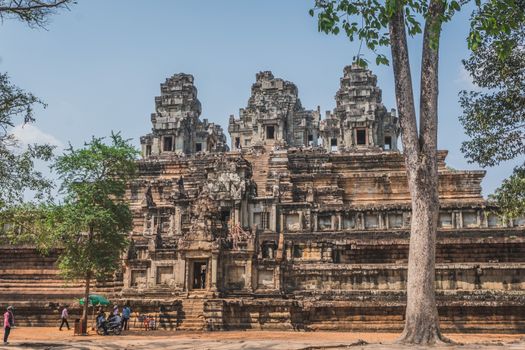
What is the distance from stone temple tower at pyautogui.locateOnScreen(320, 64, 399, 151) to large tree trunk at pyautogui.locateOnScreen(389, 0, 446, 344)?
40210 millimetres

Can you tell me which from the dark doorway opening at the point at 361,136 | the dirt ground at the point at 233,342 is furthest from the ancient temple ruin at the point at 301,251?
the dark doorway opening at the point at 361,136

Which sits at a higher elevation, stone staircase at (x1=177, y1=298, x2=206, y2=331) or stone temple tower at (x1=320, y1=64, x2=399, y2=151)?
stone temple tower at (x1=320, y1=64, x2=399, y2=151)

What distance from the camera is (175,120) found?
64.4 m

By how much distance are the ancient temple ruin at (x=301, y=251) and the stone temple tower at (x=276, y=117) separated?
11555mm

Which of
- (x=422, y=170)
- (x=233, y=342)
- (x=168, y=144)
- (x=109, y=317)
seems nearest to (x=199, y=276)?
(x=109, y=317)

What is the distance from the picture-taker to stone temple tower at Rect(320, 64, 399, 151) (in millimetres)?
57094

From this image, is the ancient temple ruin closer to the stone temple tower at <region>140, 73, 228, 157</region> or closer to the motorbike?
the motorbike

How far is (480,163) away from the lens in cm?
1831

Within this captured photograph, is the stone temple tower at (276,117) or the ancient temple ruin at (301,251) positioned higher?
the stone temple tower at (276,117)

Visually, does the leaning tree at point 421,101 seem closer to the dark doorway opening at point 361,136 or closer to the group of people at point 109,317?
Answer: the group of people at point 109,317

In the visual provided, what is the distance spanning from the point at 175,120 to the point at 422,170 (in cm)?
5204

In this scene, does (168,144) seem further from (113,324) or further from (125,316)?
(113,324)

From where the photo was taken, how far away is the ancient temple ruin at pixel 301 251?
22172mm

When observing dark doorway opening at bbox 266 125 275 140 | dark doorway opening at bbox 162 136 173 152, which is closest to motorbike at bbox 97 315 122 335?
dark doorway opening at bbox 266 125 275 140
